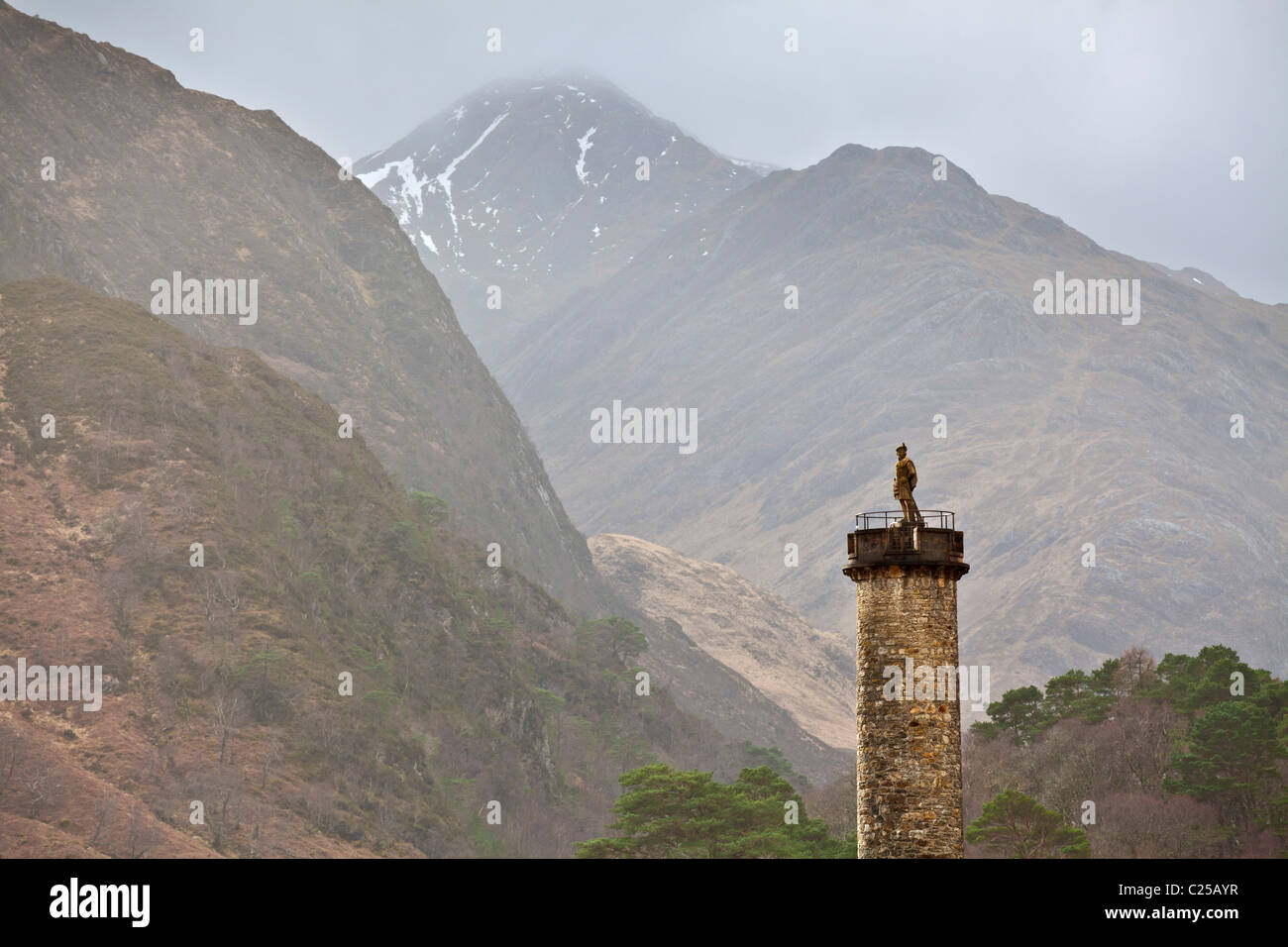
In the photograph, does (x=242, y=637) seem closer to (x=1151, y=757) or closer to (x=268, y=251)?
(x=1151, y=757)

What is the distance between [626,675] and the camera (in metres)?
125

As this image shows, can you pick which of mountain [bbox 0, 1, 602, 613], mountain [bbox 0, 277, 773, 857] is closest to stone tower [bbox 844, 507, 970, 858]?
mountain [bbox 0, 277, 773, 857]

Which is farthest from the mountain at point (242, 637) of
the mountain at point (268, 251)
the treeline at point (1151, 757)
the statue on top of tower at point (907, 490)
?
the statue on top of tower at point (907, 490)

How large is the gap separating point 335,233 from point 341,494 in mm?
65967

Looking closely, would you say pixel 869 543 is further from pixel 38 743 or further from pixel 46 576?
pixel 46 576

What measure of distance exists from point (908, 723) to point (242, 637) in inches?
2293

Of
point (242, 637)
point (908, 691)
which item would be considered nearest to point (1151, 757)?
point (242, 637)

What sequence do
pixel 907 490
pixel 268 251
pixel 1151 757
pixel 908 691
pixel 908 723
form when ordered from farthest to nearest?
pixel 268 251 < pixel 1151 757 < pixel 907 490 < pixel 908 691 < pixel 908 723

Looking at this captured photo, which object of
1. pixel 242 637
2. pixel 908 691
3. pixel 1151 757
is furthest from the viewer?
pixel 242 637

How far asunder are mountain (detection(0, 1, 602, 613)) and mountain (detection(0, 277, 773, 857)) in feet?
69.5

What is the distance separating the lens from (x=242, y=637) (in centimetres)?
8275

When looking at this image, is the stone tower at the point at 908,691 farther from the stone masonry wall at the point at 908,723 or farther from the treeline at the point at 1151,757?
the treeline at the point at 1151,757
